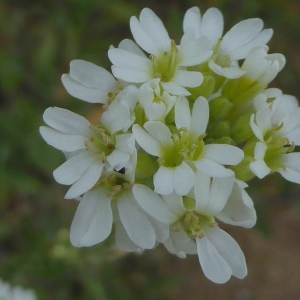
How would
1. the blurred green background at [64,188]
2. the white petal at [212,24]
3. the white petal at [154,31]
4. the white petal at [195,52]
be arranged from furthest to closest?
the blurred green background at [64,188] < the white petal at [212,24] < the white petal at [154,31] < the white petal at [195,52]

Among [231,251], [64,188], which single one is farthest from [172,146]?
[64,188]

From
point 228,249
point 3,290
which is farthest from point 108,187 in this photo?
point 3,290

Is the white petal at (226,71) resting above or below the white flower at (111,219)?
above

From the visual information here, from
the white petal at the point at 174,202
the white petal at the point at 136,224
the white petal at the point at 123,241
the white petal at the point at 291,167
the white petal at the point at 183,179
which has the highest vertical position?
the white petal at the point at 183,179

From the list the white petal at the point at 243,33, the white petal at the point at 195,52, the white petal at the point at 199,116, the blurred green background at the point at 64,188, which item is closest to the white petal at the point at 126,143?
the white petal at the point at 199,116

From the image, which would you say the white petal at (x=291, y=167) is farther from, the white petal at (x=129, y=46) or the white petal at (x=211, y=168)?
the white petal at (x=129, y=46)

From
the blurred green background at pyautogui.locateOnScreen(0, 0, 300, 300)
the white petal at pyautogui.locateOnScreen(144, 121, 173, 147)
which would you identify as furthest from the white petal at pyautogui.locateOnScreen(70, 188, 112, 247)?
the blurred green background at pyautogui.locateOnScreen(0, 0, 300, 300)
